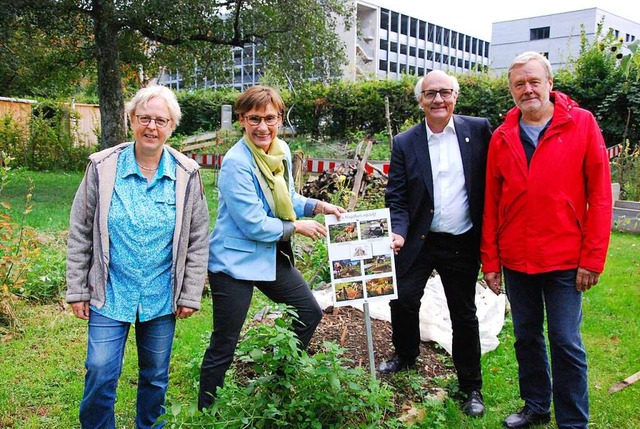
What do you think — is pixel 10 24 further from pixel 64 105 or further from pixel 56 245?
pixel 56 245

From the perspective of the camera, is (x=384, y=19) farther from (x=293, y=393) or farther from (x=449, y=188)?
(x=293, y=393)

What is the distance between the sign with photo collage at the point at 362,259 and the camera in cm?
327

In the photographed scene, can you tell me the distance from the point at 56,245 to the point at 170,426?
466 centimetres

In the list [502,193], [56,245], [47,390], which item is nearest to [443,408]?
[502,193]

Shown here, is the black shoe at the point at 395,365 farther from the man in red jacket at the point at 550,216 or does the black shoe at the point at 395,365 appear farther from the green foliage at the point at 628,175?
the green foliage at the point at 628,175

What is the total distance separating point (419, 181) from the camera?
348 cm

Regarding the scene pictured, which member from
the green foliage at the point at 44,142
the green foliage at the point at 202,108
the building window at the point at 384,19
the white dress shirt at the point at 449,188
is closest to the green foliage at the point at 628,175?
the white dress shirt at the point at 449,188

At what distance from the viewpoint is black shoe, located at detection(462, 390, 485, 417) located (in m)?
3.59

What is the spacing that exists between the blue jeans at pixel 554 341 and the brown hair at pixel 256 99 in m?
1.70

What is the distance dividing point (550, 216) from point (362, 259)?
3.50 ft

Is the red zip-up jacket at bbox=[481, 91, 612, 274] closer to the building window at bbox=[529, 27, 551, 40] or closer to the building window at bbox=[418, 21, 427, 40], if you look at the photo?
the building window at bbox=[529, 27, 551, 40]

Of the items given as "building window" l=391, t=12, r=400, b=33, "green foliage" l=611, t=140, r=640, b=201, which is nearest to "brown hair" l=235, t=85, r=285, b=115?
"green foliage" l=611, t=140, r=640, b=201

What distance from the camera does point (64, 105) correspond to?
15992 millimetres

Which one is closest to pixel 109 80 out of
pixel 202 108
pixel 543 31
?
pixel 202 108
